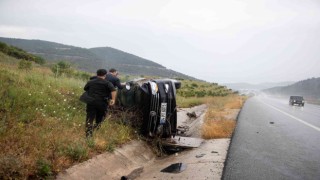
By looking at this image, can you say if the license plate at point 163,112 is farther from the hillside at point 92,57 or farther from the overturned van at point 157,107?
the hillside at point 92,57

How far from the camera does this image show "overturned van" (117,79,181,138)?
375 inches

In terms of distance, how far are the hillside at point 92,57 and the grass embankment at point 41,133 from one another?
86.1m

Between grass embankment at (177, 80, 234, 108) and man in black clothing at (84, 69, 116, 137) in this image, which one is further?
grass embankment at (177, 80, 234, 108)

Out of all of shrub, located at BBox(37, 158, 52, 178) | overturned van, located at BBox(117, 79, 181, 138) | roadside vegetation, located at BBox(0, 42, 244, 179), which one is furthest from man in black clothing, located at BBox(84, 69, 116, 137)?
shrub, located at BBox(37, 158, 52, 178)

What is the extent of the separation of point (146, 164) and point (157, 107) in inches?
65.3

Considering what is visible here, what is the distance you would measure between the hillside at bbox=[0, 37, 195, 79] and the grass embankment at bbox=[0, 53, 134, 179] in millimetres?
86074

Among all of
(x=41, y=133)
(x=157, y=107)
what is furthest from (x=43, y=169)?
(x=157, y=107)

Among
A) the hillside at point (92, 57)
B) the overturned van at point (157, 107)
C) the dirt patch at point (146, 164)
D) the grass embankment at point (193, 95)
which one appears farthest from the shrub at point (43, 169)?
the hillside at point (92, 57)

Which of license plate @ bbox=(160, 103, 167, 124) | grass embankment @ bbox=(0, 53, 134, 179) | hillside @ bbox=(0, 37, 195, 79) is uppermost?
hillside @ bbox=(0, 37, 195, 79)

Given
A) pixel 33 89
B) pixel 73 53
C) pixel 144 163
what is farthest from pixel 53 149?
pixel 73 53

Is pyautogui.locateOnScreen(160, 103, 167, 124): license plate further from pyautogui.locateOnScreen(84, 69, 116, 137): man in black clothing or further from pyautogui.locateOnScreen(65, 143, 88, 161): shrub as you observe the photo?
pyautogui.locateOnScreen(65, 143, 88, 161): shrub

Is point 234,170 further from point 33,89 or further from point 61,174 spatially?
point 33,89

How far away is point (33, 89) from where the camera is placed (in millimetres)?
11195

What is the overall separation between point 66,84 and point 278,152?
28.9 feet
